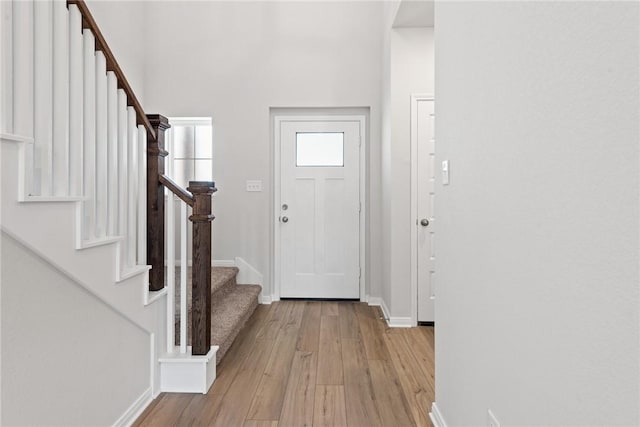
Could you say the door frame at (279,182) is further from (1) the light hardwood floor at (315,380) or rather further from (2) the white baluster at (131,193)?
(2) the white baluster at (131,193)

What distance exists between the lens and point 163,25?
13.8 feet

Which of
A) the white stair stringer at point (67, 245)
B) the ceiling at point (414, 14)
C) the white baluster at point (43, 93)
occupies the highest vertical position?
the ceiling at point (414, 14)

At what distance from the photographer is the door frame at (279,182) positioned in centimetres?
423

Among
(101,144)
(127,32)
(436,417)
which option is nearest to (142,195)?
(101,144)

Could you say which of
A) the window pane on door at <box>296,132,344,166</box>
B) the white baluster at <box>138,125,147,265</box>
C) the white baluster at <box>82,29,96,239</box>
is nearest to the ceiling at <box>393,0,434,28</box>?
the window pane on door at <box>296,132,344,166</box>

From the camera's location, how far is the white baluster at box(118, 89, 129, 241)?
6.11 ft

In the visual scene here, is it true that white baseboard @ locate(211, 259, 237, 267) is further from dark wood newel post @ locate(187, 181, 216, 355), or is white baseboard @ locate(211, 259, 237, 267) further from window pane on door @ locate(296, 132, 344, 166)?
dark wood newel post @ locate(187, 181, 216, 355)

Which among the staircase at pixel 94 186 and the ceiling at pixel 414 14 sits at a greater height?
the ceiling at pixel 414 14

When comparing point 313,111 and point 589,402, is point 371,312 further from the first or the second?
point 589,402

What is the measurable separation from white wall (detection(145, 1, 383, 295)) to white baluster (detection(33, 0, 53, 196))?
2791 mm

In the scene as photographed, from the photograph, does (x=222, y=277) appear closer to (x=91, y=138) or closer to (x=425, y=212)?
(x=425, y=212)

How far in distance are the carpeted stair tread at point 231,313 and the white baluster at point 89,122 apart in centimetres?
125

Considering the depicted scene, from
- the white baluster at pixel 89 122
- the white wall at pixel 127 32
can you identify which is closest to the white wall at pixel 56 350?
the white baluster at pixel 89 122

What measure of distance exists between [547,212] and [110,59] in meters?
1.78
